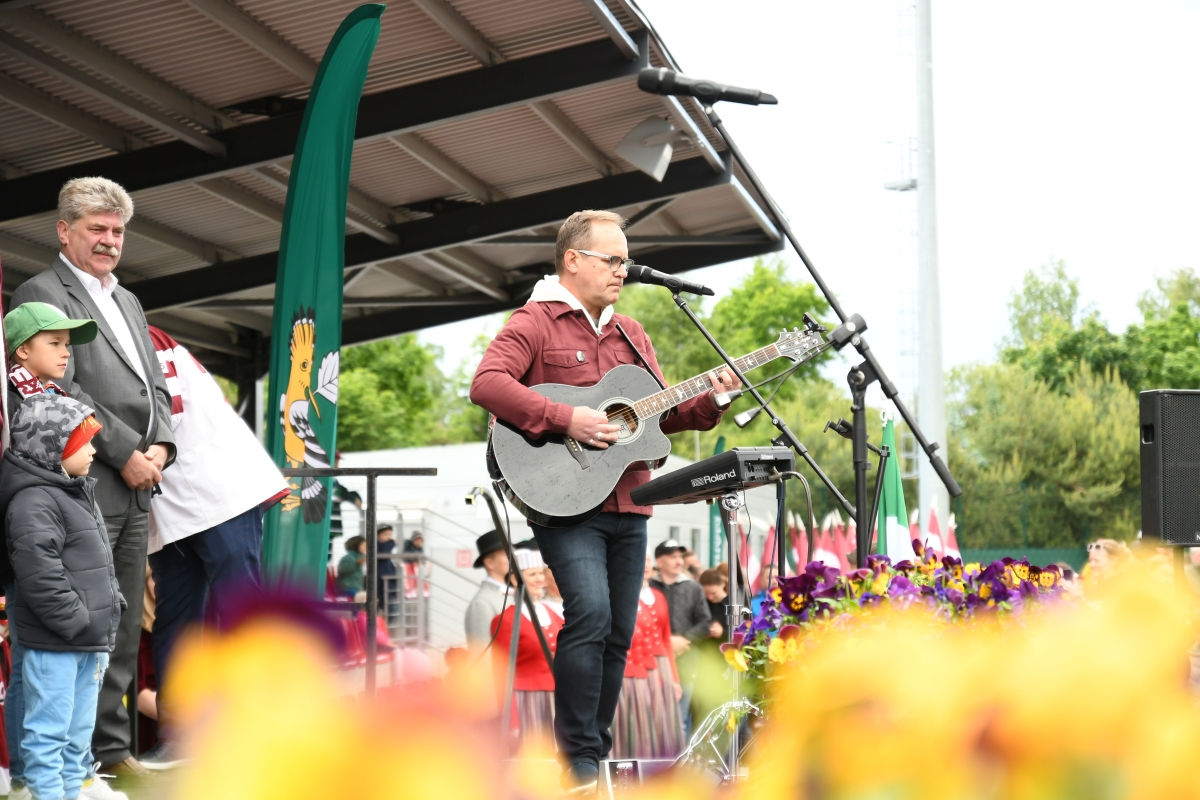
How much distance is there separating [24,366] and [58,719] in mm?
1096

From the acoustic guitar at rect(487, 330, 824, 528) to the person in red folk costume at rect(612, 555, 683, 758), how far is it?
3.43 meters

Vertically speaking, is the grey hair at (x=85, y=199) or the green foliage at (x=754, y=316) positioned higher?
the green foliage at (x=754, y=316)

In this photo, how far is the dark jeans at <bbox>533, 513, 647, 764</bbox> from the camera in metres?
3.83

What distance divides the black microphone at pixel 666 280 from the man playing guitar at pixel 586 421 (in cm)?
6

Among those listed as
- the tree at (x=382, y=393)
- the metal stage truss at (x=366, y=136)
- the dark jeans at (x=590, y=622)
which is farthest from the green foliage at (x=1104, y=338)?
the dark jeans at (x=590, y=622)

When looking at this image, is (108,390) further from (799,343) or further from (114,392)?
(799,343)

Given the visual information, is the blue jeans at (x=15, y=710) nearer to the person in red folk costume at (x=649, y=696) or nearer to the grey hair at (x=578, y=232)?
the grey hair at (x=578, y=232)

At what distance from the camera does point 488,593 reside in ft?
22.8

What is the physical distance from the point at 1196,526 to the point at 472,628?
3284 millimetres

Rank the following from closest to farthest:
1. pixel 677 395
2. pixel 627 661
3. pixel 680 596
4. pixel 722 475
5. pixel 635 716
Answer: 1. pixel 722 475
2. pixel 677 395
3. pixel 627 661
4. pixel 635 716
5. pixel 680 596

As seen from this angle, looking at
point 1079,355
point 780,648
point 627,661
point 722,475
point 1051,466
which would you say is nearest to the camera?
point 780,648


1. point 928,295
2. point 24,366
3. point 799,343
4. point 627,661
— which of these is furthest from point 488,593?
point 928,295

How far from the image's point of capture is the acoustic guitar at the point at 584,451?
12.8 ft

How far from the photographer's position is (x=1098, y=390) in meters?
45.8
